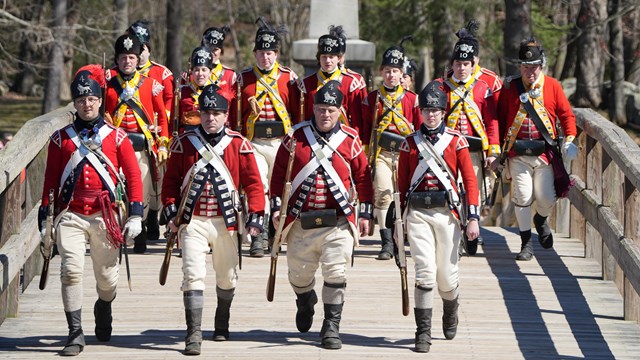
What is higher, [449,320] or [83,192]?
[83,192]

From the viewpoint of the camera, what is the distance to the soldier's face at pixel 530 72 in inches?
474

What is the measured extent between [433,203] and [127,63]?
365cm

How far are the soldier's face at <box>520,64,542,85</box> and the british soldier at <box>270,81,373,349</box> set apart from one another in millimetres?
3039

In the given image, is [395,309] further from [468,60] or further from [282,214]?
Result: [468,60]

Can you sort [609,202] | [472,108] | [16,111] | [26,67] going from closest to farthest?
[609,202] < [472,108] < [16,111] < [26,67]

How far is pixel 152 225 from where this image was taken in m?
13.2

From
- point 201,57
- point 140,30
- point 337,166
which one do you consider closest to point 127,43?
point 201,57

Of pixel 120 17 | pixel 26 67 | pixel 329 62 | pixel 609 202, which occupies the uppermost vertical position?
pixel 120 17

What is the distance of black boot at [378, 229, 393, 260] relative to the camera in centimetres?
1235

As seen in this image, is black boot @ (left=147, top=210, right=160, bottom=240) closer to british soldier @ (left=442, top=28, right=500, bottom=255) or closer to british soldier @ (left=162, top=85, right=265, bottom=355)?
british soldier @ (left=442, top=28, right=500, bottom=255)

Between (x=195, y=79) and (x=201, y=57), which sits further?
(x=195, y=79)

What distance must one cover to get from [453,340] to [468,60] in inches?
123

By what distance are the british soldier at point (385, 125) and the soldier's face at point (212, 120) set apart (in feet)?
10.3

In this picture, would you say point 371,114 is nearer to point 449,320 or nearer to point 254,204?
point 449,320
